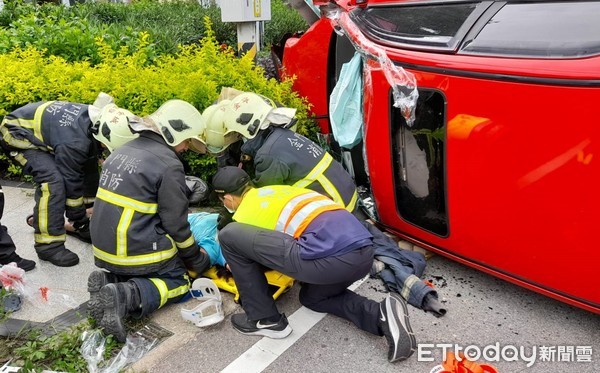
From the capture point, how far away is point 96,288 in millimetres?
2949

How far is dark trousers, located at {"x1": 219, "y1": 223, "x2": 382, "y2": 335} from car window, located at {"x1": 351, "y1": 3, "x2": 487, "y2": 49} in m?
1.37

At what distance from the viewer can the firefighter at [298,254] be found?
8.59ft

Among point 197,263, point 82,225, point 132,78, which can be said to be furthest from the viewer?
point 132,78

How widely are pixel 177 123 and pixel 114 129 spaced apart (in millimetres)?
465

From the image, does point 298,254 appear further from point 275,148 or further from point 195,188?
point 195,188

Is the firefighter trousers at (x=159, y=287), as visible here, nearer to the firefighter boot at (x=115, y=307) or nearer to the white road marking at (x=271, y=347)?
the firefighter boot at (x=115, y=307)

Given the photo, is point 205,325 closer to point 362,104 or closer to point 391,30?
point 362,104

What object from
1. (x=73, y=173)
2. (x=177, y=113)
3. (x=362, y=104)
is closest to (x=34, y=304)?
(x=73, y=173)

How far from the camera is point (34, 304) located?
3.21 m

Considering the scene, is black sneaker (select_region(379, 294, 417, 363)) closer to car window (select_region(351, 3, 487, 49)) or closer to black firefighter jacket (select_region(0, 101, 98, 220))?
car window (select_region(351, 3, 487, 49))

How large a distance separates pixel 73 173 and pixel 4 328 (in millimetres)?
1166

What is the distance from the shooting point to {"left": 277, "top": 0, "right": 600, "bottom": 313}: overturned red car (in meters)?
2.48

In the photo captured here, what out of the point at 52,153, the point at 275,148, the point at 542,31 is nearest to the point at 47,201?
the point at 52,153

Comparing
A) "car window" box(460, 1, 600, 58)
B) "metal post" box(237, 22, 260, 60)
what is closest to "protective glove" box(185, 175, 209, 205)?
"car window" box(460, 1, 600, 58)
